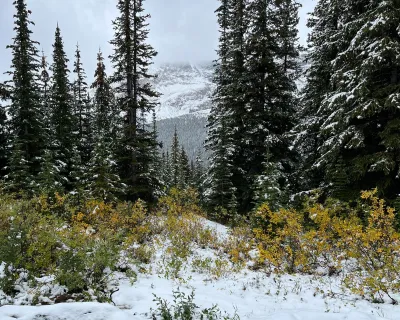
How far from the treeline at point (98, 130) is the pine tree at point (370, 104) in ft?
32.7

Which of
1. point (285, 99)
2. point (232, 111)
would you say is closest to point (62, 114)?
point (232, 111)

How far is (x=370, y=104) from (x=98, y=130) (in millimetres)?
17236

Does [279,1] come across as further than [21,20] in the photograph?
No

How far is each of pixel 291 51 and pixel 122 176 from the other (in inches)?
543

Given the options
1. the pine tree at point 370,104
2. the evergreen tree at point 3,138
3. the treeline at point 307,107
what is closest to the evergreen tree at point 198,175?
the treeline at point 307,107

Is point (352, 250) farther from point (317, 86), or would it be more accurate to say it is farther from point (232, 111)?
point (232, 111)

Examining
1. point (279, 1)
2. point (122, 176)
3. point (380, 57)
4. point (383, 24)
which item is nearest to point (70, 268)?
point (380, 57)

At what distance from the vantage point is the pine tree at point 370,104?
29.4 feet

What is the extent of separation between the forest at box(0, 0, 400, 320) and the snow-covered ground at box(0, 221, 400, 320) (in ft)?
0.30

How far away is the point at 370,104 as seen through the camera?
9.18 m

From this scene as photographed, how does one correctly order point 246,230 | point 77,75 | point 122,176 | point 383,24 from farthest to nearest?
point 77,75 < point 122,176 < point 246,230 < point 383,24

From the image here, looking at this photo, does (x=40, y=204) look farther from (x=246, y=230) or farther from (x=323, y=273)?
(x=323, y=273)

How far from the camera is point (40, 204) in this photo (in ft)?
29.9

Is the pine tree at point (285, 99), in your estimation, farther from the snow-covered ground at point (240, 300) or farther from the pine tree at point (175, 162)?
the pine tree at point (175, 162)
